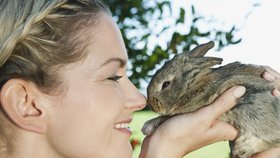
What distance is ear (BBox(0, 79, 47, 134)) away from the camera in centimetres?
134

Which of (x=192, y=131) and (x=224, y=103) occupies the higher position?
(x=224, y=103)

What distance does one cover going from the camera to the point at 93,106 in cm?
137

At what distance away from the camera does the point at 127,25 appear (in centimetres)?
224

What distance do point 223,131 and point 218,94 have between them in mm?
138

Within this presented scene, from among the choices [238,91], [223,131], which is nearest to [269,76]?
[238,91]

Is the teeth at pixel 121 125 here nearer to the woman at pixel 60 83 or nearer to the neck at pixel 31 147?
the woman at pixel 60 83

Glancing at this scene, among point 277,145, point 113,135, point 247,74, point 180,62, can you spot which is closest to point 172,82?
point 180,62

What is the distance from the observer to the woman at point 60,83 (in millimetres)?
1347

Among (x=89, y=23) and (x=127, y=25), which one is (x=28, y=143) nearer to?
(x=89, y=23)

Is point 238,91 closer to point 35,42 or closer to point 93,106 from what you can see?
point 93,106

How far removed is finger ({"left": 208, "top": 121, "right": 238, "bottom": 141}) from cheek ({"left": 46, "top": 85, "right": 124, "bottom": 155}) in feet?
1.44

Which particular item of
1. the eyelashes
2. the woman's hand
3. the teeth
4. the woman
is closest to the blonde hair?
the woman

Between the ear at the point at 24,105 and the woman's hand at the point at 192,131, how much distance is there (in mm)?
476

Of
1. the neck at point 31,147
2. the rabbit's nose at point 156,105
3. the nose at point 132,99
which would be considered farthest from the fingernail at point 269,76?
the neck at point 31,147
